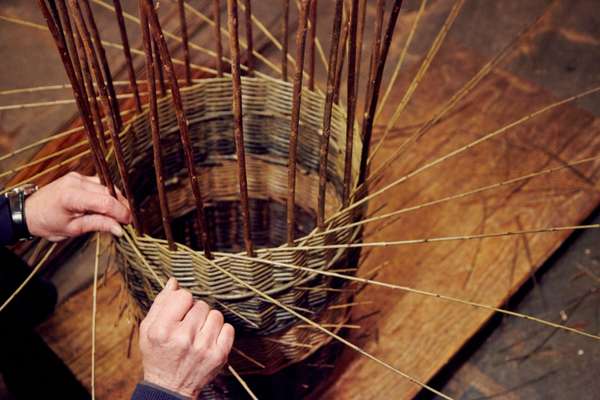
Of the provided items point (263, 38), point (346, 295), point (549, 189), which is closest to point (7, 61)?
point (263, 38)

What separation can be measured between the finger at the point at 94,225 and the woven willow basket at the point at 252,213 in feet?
0.07

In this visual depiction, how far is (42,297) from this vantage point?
0.99 metres

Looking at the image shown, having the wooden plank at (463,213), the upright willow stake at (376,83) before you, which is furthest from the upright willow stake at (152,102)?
the wooden plank at (463,213)

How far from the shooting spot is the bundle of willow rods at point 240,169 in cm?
62

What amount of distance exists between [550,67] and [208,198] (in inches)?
30.5

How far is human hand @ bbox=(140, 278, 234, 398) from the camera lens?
659 millimetres

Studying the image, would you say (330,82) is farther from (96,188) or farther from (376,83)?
(96,188)

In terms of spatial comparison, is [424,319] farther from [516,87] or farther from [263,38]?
[263,38]

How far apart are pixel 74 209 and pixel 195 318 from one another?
208 mm

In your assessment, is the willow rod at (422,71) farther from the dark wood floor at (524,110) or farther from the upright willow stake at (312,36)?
the dark wood floor at (524,110)

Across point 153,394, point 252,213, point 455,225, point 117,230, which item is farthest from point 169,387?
point 455,225

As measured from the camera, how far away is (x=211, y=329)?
0.67m

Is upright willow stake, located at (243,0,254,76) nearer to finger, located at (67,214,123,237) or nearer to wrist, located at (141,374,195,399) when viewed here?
finger, located at (67,214,123,237)

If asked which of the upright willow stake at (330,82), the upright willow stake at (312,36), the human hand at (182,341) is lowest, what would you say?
the human hand at (182,341)
